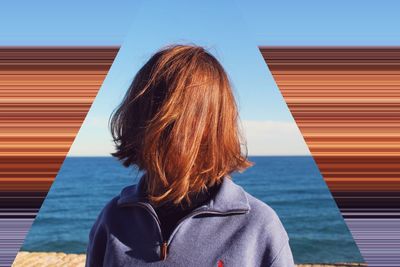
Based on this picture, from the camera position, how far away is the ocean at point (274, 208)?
15797mm

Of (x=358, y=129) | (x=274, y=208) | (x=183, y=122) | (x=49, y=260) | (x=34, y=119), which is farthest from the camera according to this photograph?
(x=274, y=208)

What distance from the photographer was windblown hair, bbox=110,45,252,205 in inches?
33.6

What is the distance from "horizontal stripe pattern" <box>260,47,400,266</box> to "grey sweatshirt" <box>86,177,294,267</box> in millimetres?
4151

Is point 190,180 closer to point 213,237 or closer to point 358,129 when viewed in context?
point 213,237

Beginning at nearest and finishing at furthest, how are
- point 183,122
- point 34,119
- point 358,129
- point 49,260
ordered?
point 183,122 → point 358,129 → point 34,119 → point 49,260

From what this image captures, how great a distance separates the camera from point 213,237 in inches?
34.6

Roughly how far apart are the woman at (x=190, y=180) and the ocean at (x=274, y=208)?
43.3 feet

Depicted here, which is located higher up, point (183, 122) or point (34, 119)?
point (183, 122)

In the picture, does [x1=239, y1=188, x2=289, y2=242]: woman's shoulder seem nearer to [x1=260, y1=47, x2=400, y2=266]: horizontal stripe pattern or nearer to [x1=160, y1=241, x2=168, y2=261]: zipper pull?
[x1=160, y1=241, x2=168, y2=261]: zipper pull

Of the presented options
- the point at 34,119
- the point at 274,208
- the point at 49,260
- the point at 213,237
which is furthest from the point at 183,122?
the point at 274,208

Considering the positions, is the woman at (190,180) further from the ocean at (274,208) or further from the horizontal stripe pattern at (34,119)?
the ocean at (274,208)

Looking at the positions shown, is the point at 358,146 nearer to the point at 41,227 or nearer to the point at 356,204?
the point at 356,204

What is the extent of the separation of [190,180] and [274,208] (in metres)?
23.1

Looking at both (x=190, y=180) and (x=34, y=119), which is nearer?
(x=190, y=180)
